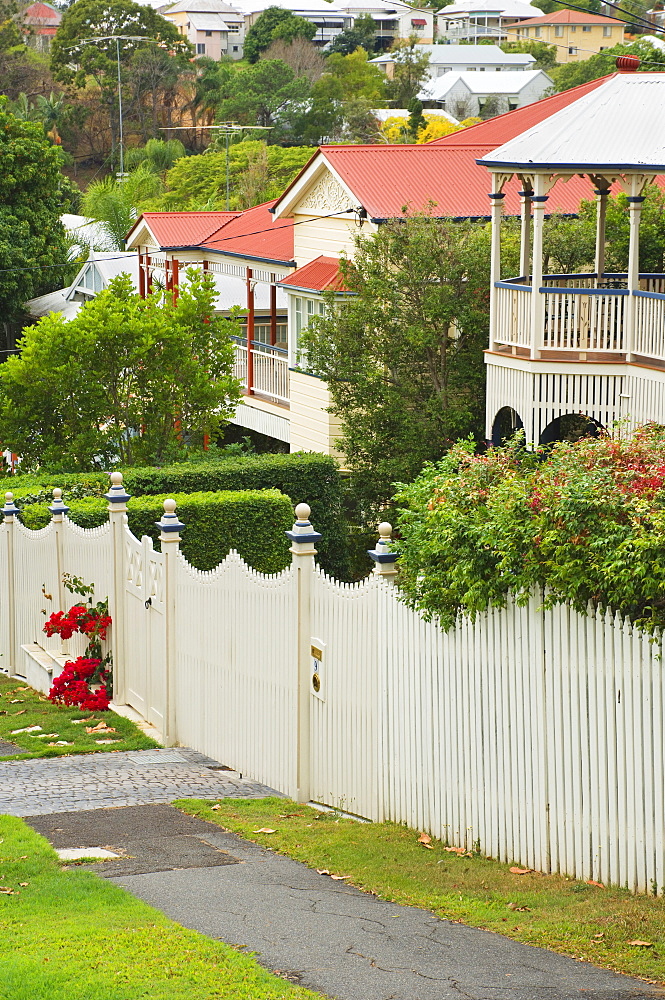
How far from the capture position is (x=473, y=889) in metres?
7.20

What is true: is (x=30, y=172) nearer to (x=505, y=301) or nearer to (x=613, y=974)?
(x=505, y=301)

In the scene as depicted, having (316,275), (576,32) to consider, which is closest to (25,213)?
(316,275)

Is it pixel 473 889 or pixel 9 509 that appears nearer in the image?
pixel 473 889

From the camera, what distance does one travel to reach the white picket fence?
22.3ft

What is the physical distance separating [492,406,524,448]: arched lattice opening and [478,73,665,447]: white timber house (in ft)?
1.60

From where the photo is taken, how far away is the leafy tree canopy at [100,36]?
9619cm

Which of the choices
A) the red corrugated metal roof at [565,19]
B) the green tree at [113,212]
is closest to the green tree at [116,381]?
the green tree at [113,212]

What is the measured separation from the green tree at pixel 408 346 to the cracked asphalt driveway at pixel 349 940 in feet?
38.0

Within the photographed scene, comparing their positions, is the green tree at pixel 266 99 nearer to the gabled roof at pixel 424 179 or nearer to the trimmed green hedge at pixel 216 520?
the gabled roof at pixel 424 179

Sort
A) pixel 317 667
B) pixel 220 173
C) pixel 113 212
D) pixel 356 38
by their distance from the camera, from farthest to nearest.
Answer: pixel 356 38
pixel 220 173
pixel 113 212
pixel 317 667

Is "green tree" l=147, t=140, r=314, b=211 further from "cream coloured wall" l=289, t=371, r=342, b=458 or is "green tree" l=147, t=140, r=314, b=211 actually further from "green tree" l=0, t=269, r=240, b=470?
"green tree" l=0, t=269, r=240, b=470

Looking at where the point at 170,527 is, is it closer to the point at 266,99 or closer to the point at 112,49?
the point at 266,99

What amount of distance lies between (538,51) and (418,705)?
140633 millimetres

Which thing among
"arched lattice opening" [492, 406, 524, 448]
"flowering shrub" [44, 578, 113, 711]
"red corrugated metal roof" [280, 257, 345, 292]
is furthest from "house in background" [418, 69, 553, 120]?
"flowering shrub" [44, 578, 113, 711]
